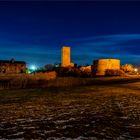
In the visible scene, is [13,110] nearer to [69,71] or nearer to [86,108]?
[86,108]

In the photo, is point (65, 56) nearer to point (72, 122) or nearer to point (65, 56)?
point (65, 56)

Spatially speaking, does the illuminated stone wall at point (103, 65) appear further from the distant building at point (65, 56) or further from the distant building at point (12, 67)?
the distant building at point (12, 67)

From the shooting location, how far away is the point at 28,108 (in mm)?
11625

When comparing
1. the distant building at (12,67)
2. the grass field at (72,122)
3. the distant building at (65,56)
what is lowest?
the grass field at (72,122)

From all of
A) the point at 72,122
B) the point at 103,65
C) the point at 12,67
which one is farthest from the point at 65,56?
the point at 72,122

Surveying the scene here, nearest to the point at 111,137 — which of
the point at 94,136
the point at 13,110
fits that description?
the point at 94,136

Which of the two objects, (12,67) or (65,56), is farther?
(65,56)

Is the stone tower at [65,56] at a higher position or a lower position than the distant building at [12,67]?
higher

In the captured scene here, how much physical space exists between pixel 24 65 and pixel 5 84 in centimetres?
2650

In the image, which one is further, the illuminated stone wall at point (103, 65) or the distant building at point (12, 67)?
the distant building at point (12, 67)

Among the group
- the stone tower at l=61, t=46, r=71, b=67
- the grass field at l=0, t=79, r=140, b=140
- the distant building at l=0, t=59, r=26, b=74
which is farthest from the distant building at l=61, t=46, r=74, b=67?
the grass field at l=0, t=79, r=140, b=140

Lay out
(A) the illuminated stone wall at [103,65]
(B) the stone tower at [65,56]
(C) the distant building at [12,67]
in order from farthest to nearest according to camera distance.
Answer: (B) the stone tower at [65,56]
(C) the distant building at [12,67]
(A) the illuminated stone wall at [103,65]

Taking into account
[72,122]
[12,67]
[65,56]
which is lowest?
[72,122]

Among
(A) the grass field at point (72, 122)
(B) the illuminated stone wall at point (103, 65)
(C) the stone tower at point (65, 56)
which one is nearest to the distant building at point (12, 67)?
(C) the stone tower at point (65, 56)
